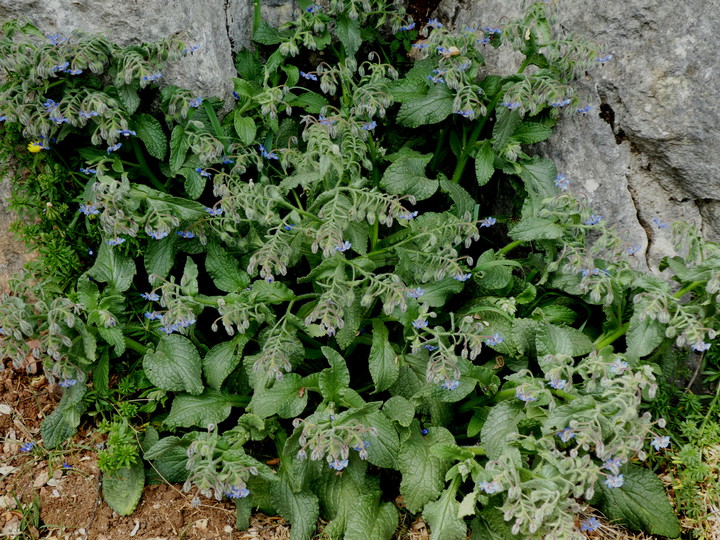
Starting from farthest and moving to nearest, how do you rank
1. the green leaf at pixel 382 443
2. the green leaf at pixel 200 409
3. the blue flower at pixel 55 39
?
the blue flower at pixel 55 39 → the green leaf at pixel 200 409 → the green leaf at pixel 382 443

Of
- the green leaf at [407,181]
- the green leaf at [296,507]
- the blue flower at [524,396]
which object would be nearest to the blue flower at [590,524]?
the blue flower at [524,396]

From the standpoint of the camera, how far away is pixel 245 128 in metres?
3.53

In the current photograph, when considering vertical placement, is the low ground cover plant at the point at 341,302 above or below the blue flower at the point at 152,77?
below

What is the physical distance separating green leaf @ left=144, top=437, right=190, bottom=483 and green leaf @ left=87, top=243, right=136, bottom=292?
751 mm

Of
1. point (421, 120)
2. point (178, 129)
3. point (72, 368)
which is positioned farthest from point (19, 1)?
point (421, 120)

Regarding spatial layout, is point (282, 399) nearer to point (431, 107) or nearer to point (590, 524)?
point (590, 524)

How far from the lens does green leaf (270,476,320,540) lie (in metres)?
2.89

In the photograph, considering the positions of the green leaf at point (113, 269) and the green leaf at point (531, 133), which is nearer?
the green leaf at point (113, 269)

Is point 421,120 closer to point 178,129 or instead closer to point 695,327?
point 178,129

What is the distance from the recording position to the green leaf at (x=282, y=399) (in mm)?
2938

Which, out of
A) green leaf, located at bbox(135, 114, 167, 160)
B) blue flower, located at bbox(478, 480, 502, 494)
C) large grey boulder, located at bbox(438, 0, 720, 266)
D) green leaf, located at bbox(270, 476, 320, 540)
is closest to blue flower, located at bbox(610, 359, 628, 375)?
blue flower, located at bbox(478, 480, 502, 494)

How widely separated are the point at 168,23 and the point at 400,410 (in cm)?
226

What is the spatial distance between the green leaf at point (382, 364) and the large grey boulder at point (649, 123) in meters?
1.43

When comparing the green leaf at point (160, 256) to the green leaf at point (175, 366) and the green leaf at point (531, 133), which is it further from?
the green leaf at point (531, 133)
